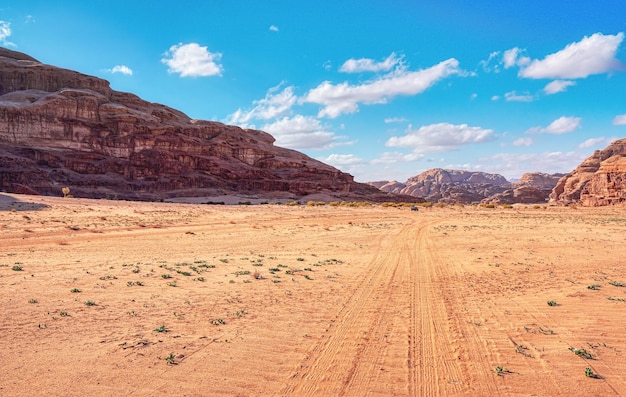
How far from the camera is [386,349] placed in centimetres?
582

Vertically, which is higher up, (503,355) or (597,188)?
(597,188)

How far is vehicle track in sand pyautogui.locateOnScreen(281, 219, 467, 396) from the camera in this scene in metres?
4.72

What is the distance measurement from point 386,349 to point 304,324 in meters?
1.71

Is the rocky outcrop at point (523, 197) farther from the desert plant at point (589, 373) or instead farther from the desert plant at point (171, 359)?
the desert plant at point (171, 359)

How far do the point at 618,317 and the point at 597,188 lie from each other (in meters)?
66.4

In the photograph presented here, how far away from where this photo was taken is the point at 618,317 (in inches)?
295

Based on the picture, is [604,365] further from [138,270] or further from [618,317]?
[138,270]

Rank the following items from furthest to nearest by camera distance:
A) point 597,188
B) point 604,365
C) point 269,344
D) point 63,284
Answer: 1. point 597,188
2. point 63,284
3. point 269,344
4. point 604,365

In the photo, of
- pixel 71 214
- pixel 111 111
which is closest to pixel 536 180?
pixel 111 111

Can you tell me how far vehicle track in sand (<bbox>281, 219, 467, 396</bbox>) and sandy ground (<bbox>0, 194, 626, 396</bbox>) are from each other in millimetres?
28

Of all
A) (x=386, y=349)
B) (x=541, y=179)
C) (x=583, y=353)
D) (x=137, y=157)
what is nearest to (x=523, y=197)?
(x=541, y=179)

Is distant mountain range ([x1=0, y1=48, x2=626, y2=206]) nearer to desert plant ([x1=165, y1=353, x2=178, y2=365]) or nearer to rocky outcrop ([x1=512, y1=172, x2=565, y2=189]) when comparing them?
desert plant ([x1=165, y1=353, x2=178, y2=365])

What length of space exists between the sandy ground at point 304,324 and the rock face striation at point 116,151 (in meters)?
54.0

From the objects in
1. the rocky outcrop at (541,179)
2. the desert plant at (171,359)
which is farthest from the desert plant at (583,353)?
the rocky outcrop at (541,179)
